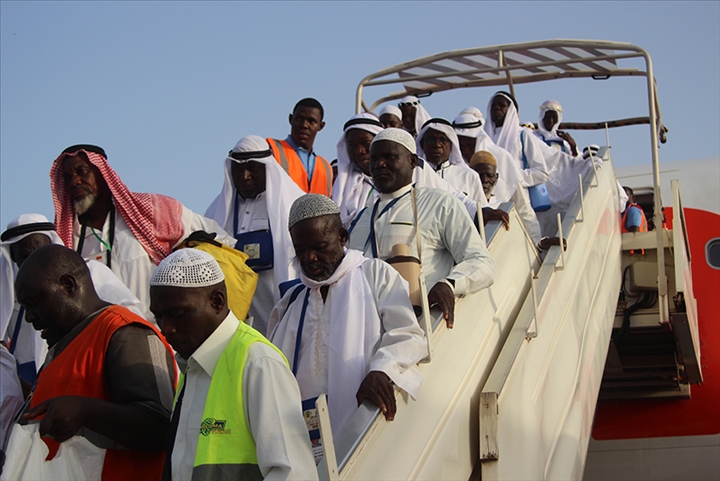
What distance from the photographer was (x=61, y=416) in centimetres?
277

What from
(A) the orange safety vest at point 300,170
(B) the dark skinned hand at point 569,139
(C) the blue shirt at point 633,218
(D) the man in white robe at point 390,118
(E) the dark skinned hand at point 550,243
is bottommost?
(C) the blue shirt at point 633,218

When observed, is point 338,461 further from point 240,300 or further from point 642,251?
point 642,251

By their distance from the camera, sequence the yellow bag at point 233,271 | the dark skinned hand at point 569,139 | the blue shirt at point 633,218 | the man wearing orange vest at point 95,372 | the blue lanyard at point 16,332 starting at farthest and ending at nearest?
the blue shirt at point 633,218 < the dark skinned hand at point 569,139 < the blue lanyard at point 16,332 < the yellow bag at point 233,271 < the man wearing orange vest at point 95,372

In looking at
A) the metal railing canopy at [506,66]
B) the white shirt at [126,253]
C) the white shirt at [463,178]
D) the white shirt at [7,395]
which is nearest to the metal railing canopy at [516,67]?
the metal railing canopy at [506,66]

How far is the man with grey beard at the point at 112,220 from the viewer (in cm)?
492

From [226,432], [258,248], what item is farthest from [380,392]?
[258,248]

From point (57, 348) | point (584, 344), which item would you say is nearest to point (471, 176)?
point (584, 344)

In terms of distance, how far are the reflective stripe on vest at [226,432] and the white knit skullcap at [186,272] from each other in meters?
0.29

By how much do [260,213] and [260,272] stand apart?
449mm

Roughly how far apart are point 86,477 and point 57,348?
572mm

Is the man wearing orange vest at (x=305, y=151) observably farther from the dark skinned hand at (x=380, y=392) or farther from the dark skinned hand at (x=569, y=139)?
the dark skinned hand at (x=569, y=139)

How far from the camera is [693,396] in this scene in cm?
1088

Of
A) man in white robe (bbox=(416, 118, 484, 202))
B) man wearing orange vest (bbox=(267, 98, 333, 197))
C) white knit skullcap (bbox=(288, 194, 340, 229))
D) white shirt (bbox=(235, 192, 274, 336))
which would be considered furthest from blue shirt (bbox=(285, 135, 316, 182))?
white knit skullcap (bbox=(288, 194, 340, 229))

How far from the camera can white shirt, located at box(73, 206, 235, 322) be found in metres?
4.88
